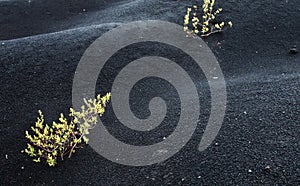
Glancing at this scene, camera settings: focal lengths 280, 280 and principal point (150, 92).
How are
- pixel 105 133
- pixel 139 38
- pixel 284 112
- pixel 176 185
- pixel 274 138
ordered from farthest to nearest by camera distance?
1. pixel 139 38
2. pixel 105 133
3. pixel 284 112
4. pixel 274 138
5. pixel 176 185

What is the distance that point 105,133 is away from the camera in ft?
10.7

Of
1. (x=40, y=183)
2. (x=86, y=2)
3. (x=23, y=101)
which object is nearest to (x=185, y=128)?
(x=40, y=183)

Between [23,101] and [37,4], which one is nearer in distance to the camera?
[23,101]

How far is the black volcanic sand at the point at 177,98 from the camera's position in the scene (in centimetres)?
248

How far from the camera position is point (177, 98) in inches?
149

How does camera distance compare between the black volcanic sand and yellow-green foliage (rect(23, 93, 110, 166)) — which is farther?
yellow-green foliage (rect(23, 93, 110, 166))

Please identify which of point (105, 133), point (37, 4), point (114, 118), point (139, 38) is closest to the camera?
point (105, 133)

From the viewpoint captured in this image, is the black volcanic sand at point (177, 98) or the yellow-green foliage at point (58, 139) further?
the yellow-green foliage at point (58, 139)

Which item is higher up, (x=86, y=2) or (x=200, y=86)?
(x=86, y=2)

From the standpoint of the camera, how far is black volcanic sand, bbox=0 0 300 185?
2.48m

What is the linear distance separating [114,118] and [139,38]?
205 cm

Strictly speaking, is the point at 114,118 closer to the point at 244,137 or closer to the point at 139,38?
the point at 244,137

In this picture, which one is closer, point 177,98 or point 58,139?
point 58,139

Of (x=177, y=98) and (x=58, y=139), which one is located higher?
(x=58, y=139)
